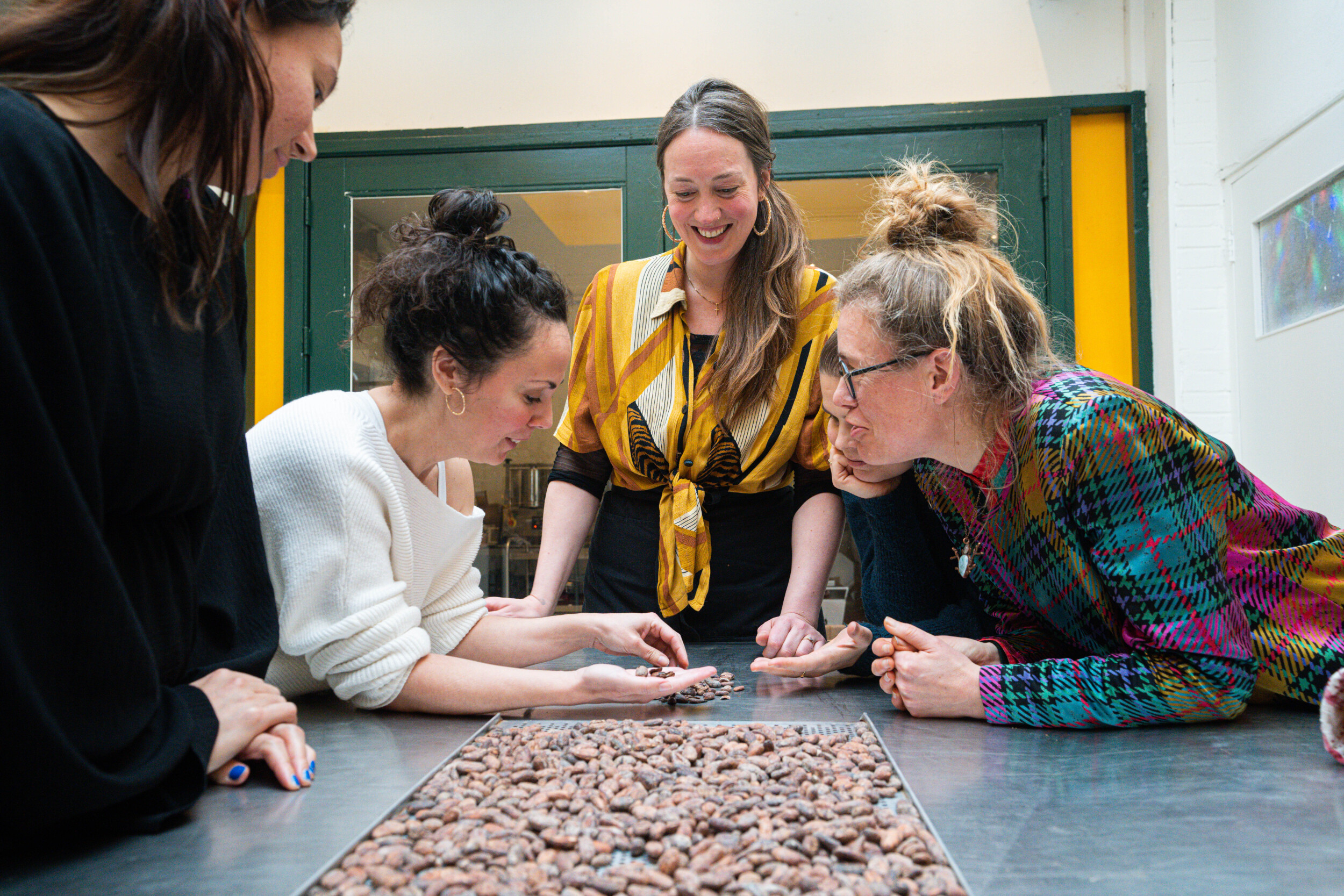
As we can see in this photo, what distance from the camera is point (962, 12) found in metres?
3.73

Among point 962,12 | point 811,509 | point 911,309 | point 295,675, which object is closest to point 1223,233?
point 962,12

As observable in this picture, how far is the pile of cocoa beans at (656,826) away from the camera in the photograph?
85cm

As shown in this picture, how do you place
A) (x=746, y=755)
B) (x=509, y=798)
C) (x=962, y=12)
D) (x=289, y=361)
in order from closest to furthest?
(x=509, y=798)
(x=746, y=755)
(x=962, y=12)
(x=289, y=361)

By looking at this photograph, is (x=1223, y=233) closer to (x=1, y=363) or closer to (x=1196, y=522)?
(x=1196, y=522)

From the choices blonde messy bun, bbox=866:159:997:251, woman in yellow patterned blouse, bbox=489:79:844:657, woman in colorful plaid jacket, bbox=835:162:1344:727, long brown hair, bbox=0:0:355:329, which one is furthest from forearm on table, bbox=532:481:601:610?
long brown hair, bbox=0:0:355:329

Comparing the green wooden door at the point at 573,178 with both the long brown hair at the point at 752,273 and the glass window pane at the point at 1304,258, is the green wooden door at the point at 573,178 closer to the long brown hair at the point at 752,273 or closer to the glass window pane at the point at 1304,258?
the glass window pane at the point at 1304,258

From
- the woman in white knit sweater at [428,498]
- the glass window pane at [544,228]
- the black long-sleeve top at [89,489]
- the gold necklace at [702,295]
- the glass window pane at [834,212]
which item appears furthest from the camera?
the glass window pane at [544,228]

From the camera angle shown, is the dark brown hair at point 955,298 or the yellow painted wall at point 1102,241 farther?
the yellow painted wall at point 1102,241

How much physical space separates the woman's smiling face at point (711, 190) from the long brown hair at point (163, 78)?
42.4 inches

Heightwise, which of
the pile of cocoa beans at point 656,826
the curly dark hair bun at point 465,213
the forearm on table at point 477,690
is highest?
the curly dark hair bun at point 465,213

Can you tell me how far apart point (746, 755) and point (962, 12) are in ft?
11.1

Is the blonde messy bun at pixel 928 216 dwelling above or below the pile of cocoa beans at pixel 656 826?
above

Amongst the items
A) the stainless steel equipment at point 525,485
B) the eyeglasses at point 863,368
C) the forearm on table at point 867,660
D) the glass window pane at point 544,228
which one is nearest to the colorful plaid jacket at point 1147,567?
the eyeglasses at point 863,368

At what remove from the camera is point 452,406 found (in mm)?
1617
